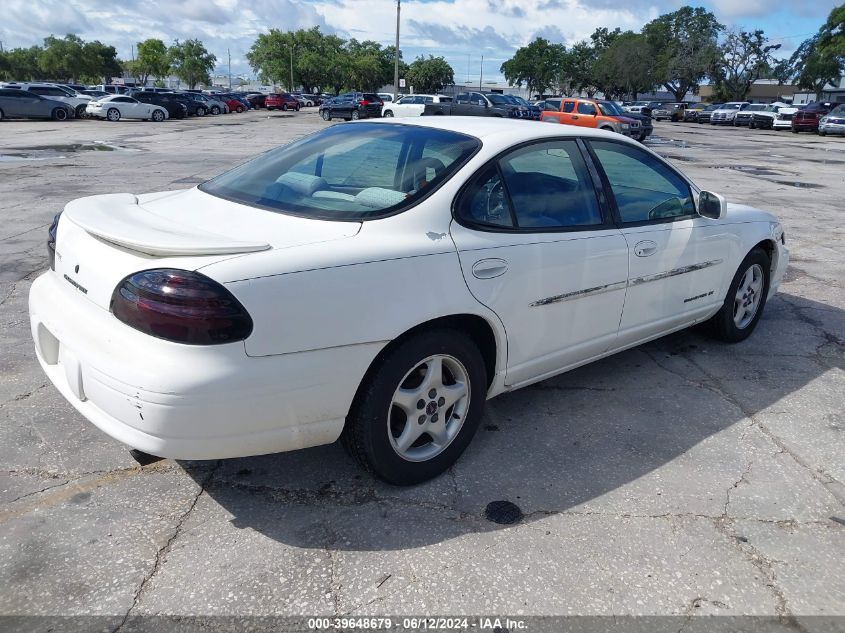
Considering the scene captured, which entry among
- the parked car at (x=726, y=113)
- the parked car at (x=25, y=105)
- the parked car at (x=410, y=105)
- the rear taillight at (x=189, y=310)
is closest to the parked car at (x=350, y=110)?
the parked car at (x=410, y=105)

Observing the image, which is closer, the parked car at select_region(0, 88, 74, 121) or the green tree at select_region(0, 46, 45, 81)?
the parked car at select_region(0, 88, 74, 121)

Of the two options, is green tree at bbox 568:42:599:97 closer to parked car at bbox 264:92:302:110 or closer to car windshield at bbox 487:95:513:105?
parked car at bbox 264:92:302:110

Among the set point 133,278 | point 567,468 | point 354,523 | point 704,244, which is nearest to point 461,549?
point 354,523

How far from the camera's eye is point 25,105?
29875 millimetres

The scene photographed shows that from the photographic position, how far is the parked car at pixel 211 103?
43606mm

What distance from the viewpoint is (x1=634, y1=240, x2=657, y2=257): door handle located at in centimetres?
362

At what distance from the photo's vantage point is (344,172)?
10.9 ft

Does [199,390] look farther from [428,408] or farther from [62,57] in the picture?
[62,57]

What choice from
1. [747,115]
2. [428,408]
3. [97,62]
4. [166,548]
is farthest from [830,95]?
[97,62]

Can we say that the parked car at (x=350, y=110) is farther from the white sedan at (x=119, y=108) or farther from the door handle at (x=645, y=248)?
the door handle at (x=645, y=248)

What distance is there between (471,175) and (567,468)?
1461mm

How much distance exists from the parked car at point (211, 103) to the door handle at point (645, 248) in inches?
1715

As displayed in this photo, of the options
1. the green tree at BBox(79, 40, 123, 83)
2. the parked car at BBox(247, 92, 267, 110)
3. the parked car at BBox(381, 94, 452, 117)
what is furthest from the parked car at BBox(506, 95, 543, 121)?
the green tree at BBox(79, 40, 123, 83)

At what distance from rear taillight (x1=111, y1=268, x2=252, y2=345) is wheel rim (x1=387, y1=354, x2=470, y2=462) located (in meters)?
0.77
